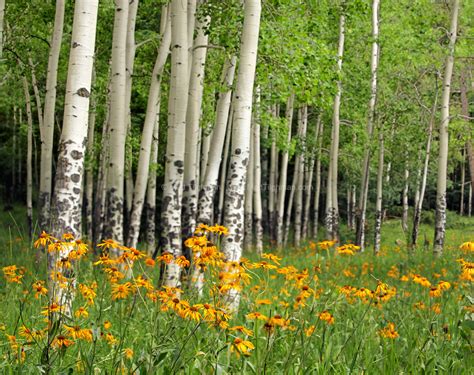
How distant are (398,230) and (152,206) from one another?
20546 mm

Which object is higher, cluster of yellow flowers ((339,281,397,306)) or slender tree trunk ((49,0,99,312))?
slender tree trunk ((49,0,99,312))

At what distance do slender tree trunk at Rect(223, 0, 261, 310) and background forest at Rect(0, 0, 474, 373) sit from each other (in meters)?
0.02

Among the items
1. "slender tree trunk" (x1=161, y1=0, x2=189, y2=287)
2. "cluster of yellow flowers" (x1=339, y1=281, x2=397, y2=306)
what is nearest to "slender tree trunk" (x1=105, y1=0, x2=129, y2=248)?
"slender tree trunk" (x1=161, y1=0, x2=189, y2=287)

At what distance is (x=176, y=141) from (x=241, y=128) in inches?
44.9

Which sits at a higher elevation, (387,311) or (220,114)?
(220,114)

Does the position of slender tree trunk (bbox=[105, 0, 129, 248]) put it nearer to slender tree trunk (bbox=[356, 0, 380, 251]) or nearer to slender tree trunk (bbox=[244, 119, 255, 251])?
slender tree trunk (bbox=[244, 119, 255, 251])

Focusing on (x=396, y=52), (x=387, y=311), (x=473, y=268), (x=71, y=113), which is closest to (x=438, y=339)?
(x=473, y=268)

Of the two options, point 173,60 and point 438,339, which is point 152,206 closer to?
point 173,60

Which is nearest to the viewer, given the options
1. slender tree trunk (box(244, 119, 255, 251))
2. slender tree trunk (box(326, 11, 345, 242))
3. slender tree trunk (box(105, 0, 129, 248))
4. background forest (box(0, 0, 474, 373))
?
background forest (box(0, 0, 474, 373))

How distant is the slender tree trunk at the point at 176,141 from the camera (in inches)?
295

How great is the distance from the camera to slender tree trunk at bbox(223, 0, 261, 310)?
6.82m

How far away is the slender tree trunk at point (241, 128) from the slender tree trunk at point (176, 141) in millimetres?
864

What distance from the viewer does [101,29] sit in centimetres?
1503

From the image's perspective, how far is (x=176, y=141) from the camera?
768 centimetres
